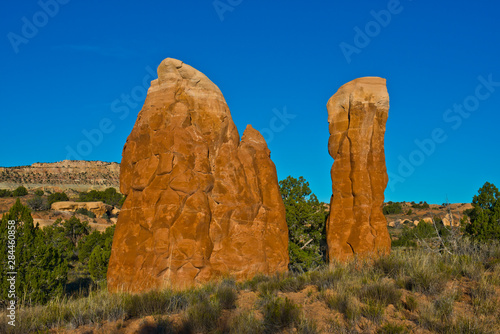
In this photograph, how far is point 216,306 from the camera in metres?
8.08

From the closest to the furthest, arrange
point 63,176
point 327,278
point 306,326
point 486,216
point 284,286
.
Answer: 1. point 306,326
2. point 284,286
3. point 327,278
4. point 486,216
5. point 63,176

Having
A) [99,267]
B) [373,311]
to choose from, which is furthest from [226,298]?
[99,267]

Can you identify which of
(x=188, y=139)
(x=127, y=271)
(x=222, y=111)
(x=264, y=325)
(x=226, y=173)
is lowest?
(x=264, y=325)

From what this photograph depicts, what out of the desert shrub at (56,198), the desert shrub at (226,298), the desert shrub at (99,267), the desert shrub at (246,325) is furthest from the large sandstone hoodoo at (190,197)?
the desert shrub at (56,198)

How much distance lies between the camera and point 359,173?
1988 cm

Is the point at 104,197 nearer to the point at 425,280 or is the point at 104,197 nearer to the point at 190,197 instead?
the point at 190,197

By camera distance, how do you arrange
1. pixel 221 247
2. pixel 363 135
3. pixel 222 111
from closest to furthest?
pixel 221 247 → pixel 222 111 → pixel 363 135

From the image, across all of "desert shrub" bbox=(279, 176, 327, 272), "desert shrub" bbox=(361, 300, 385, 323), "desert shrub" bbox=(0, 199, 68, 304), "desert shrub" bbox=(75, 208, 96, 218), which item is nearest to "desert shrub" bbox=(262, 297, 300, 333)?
"desert shrub" bbox=(361, 300, 385, 323)

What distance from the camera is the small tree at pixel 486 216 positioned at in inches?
929

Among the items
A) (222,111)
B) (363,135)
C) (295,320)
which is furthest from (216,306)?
(363,135)

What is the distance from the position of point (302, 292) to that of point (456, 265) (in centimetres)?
381

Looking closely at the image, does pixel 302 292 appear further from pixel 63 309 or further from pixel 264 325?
pixel 63 309

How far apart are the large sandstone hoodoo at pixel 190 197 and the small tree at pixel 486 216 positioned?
47.4 ft

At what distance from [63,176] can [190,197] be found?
98880 mm
